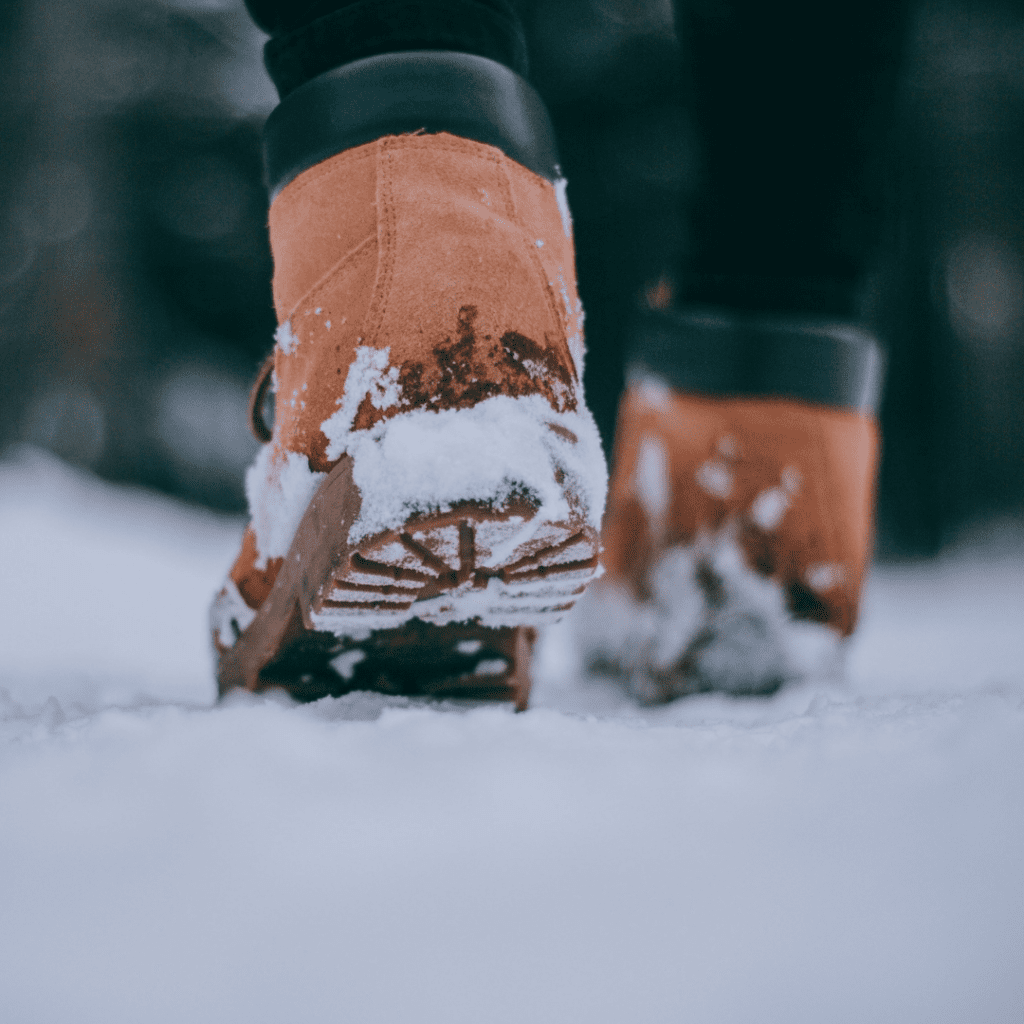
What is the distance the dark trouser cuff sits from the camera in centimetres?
57

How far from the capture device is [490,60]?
58cm

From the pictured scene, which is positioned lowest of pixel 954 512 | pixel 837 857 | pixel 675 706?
pixel 954 512

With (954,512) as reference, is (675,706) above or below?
above

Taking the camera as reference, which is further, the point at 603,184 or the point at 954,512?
the point at 954,512

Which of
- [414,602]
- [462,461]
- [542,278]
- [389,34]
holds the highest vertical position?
[389,34]

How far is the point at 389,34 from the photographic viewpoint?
57 cm

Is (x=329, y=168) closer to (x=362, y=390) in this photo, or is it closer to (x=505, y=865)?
(x=362, y=390)

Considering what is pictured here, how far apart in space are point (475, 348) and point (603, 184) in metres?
2.16

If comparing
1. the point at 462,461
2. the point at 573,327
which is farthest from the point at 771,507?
the point at 462,461

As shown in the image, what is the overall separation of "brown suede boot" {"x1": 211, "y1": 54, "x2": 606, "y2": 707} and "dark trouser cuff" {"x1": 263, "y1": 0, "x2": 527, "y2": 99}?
0.04 meters

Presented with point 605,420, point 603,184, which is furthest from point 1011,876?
point 603,184

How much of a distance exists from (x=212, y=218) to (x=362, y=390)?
2275mm

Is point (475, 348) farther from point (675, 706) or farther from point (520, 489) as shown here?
point (675, 706)

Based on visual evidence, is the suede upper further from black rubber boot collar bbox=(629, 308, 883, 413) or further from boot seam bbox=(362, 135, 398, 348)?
boot seam bbox=(362, 135, 398, 348)
